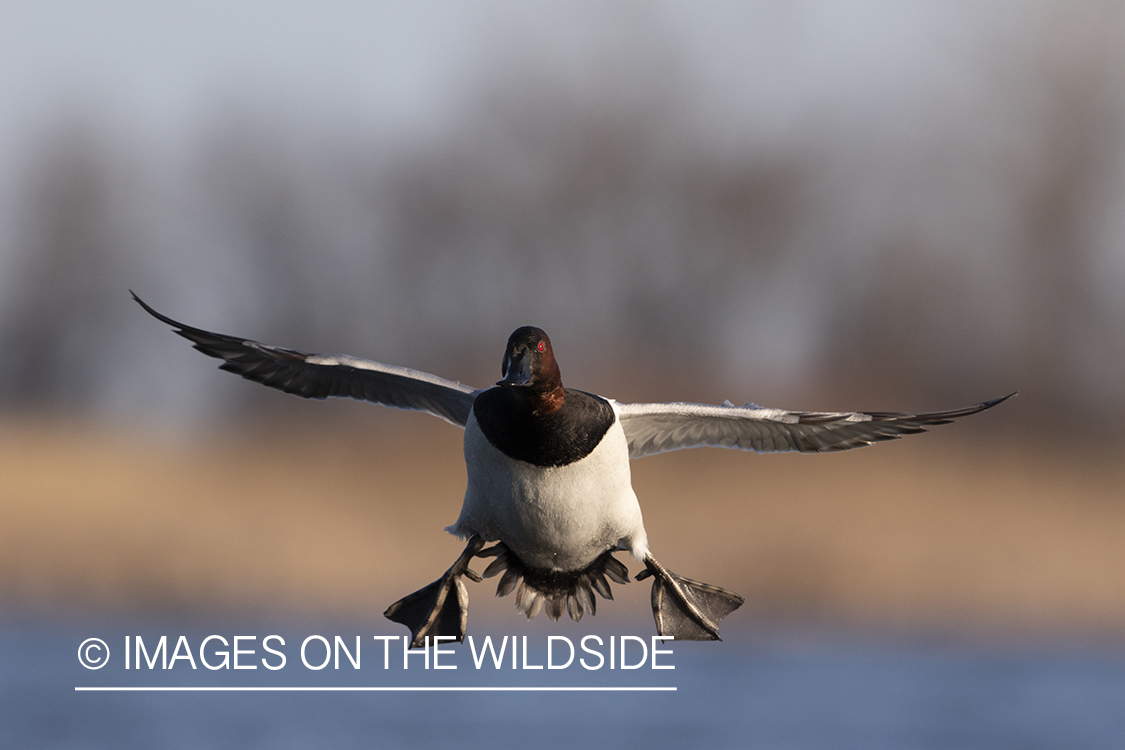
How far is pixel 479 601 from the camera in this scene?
16.0 meters

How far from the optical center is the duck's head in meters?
5.95

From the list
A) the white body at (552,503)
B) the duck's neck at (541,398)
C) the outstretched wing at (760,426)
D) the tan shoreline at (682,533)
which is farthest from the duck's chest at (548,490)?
the tan shoreline at (682,533)

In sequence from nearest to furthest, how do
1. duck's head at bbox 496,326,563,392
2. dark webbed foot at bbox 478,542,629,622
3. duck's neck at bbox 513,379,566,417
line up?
duck's head at bbox 496,326,563,392 → duck's neck at bbox 513,379,566,417 → dark webbed foot at bbox 478,542,629,622

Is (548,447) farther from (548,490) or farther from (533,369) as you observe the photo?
(533,369)

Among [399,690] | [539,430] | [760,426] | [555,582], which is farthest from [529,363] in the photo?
[399,690]

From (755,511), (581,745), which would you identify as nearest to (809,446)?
(755,511)

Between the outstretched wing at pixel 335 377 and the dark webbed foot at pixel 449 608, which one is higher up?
the outstretched wing at pixel 335 377

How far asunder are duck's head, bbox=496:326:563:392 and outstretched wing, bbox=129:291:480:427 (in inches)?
34.6

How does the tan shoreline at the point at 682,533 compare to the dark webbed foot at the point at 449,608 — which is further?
the tan shoreline at the point at 682,533

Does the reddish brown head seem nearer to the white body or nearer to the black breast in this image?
the black breast

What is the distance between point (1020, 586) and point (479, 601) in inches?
272

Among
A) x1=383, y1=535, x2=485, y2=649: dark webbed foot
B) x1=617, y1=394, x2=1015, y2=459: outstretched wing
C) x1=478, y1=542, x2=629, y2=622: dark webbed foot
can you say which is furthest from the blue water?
x1=478, y1=542, x2=629, y2=622: dark webbed foot

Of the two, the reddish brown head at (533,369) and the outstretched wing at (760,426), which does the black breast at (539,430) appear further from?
the outstretched wing at (760,426)

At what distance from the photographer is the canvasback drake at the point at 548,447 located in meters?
6.29
